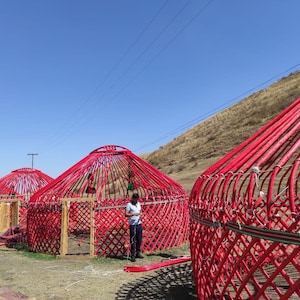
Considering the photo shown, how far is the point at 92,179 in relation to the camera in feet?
27.4

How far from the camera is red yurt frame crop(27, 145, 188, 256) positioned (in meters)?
7.18

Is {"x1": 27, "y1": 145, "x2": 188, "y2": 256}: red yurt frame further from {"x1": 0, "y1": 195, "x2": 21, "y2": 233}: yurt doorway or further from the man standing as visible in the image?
{"x1": 0, "y1": 195, "x2": 21, "y2": 233}: yurt doorway

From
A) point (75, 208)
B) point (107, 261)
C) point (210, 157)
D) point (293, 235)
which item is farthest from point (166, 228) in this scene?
point (210, 157)

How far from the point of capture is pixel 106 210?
755 centimetres

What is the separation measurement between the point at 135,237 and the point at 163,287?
1.81m

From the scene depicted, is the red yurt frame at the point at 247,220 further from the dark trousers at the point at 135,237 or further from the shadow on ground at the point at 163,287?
the dark trousers at the point at 135,237

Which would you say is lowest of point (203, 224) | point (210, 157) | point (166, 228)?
point (166, 228)

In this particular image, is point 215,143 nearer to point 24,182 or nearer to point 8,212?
point 24,182

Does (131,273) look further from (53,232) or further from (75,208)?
(75,208)

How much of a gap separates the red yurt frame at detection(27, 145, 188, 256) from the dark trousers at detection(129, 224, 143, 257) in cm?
44

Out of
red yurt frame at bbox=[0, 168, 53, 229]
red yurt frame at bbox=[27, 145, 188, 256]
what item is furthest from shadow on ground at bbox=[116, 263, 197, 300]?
red yurt frame at bbox=[0, 168, 53, 229]

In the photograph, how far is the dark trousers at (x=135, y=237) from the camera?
258 inches

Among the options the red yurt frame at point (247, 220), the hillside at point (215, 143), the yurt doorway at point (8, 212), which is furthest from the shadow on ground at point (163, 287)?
the hillside at point (215, 143)

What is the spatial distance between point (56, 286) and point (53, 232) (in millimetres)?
2437
